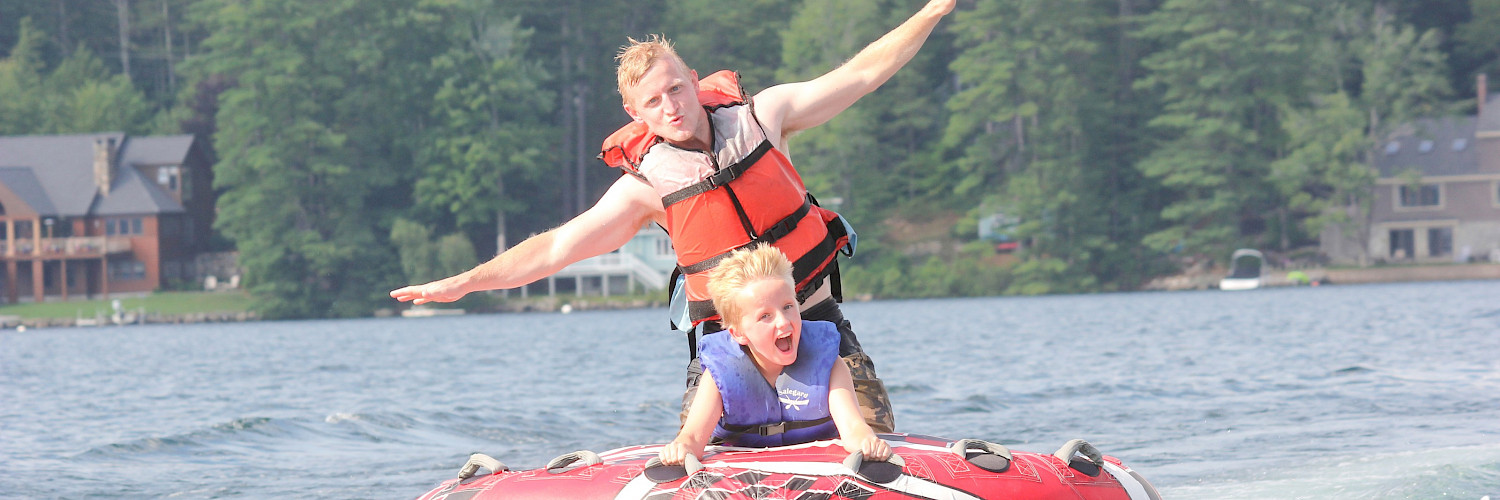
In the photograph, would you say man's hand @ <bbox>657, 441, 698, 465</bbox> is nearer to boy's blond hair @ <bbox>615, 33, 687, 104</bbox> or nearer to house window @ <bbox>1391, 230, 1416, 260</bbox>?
boy's blond hair @ <bbox>615, 33, 687, 104</bbox>

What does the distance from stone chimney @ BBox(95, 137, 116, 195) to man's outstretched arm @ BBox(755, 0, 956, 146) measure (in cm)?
5085

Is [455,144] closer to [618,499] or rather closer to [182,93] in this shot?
[182,93]

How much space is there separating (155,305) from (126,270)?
125 inches

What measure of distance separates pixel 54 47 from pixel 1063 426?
6153cm

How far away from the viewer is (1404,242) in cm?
4950

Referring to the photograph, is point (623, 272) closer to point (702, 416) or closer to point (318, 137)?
point (318, 137)

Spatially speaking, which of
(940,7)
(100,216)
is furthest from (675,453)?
(100,216)

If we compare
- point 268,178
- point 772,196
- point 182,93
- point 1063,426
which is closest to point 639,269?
point 268,178

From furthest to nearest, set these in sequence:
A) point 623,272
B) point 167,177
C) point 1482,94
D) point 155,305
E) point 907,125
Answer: point 907,125, point 167,177, point 1482,94, point 623,272, point 155,305

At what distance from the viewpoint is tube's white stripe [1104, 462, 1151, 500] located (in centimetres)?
527

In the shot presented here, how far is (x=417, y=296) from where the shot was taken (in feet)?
16.1

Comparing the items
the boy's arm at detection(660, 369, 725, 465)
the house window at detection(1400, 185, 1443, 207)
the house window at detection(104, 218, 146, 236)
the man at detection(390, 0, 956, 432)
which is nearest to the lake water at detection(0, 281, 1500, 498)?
the man at detection(390, 0, 956, 432)

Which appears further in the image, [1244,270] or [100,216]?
[100,216]

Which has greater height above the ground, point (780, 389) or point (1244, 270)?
point (780, 389)
